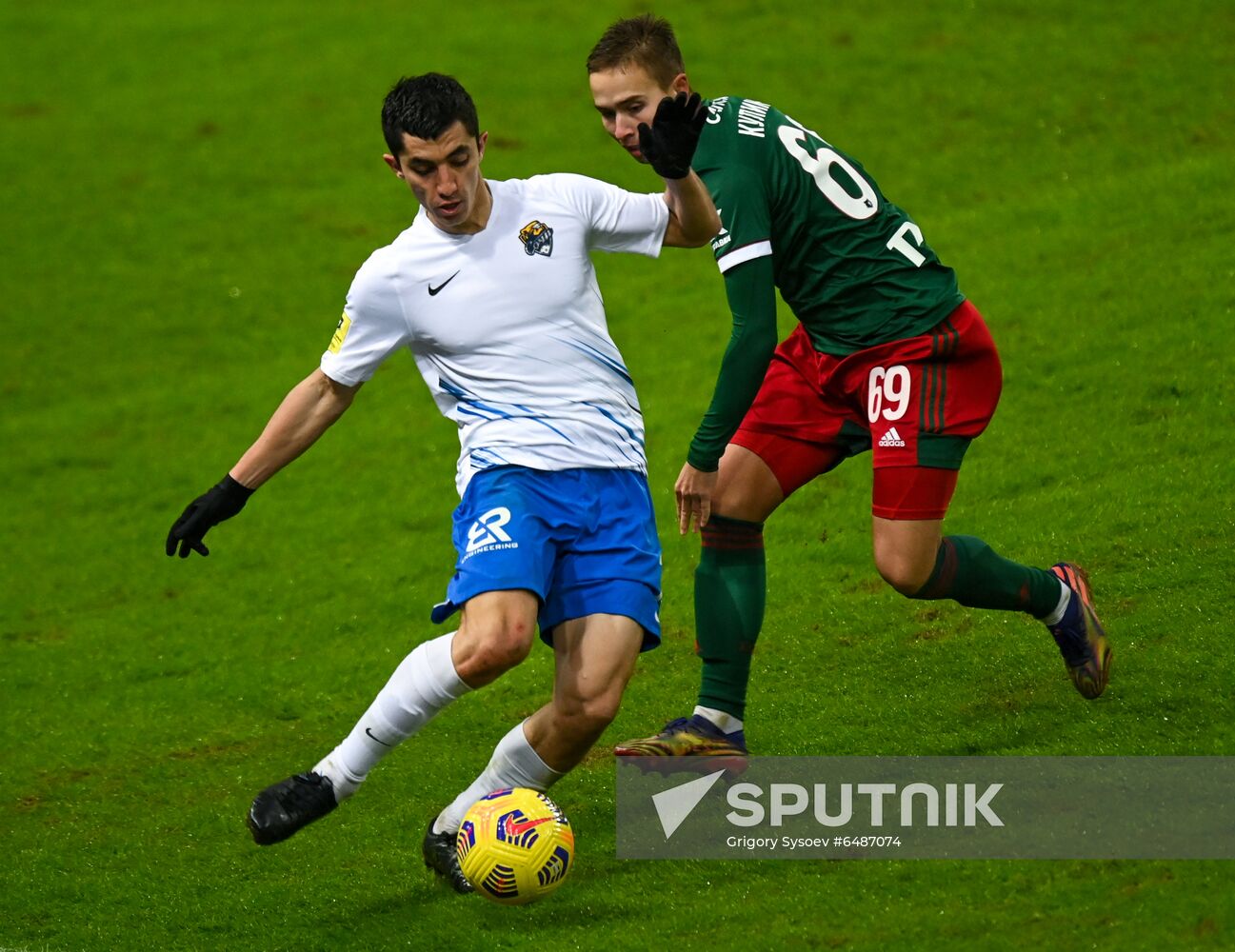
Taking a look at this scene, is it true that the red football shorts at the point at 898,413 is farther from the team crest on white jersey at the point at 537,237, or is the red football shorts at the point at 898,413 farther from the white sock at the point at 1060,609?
the team crest on white jersey at the point at 537,237

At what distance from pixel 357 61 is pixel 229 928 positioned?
13208mm

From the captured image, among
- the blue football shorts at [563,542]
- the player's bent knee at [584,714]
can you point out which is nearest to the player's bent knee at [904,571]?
the blue football shorts at [563,542]

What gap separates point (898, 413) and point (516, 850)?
204 centimetres

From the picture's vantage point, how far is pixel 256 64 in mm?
17203

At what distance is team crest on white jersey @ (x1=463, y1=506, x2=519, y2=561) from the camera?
4.93 meters

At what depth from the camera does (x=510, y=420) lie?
16.8 feet

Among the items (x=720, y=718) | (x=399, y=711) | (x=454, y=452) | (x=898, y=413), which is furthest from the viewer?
(x=454, y=452)

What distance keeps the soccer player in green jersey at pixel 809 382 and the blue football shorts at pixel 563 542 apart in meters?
0.23

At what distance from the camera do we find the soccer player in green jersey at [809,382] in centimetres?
538

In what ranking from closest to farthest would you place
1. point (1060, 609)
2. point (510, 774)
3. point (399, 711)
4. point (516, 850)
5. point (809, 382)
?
point (516, 850), point (399, 711), point (510, 774), point (809, 382), point (1060, 609)

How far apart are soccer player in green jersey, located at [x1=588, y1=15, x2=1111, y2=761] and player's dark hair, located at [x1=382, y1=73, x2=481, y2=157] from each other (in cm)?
59

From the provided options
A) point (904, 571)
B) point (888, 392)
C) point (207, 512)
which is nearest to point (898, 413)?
point (888, 392)

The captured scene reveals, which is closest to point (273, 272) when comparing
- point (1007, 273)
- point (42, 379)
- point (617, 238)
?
point (42, 379)

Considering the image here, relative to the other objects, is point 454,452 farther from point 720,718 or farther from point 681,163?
point 681,163
